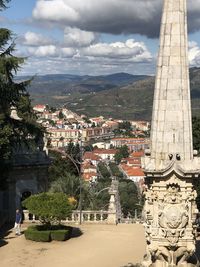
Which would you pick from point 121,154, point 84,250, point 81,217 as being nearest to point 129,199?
point 81,217

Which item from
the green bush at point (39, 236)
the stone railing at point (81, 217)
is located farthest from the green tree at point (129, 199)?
the green bush at point (39, 236)

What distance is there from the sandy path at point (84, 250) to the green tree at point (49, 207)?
1.25 m

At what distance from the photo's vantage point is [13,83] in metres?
24.0

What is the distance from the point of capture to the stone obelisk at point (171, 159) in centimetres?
931

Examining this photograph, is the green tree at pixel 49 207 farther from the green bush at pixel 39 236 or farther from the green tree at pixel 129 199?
the green tree at pixel 129 199

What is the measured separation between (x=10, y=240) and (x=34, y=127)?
646 centimetres

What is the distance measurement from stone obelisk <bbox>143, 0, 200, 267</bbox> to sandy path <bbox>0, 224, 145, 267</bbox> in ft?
23.8

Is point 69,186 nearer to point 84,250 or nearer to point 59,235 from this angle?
point 59,235

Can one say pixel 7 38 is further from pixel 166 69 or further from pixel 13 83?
pixel 166 69

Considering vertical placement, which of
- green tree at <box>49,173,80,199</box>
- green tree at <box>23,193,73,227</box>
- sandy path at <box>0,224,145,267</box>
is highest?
green tree at <box>49,173,80,199</box>

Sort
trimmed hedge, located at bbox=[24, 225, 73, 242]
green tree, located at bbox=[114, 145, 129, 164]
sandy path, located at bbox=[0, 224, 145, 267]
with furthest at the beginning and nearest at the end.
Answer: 1. green tree, located at bbox=[114, 145, 129, 164]
2. trimmed hedge, located at bbox=[24, 225, 73, 242]
3. sandy path, located at bbox=[0, 224, 145, 267]

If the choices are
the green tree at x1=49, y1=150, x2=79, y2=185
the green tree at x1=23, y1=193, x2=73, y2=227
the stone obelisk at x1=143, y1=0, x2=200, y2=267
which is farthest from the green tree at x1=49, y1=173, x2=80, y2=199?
the stone obelisk at x1=143, y1=0, x2=200, y2=267

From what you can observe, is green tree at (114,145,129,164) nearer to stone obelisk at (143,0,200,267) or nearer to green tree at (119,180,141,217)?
green tree at (119,180,141,217)

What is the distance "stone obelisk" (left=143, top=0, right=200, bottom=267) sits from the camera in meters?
9.31
